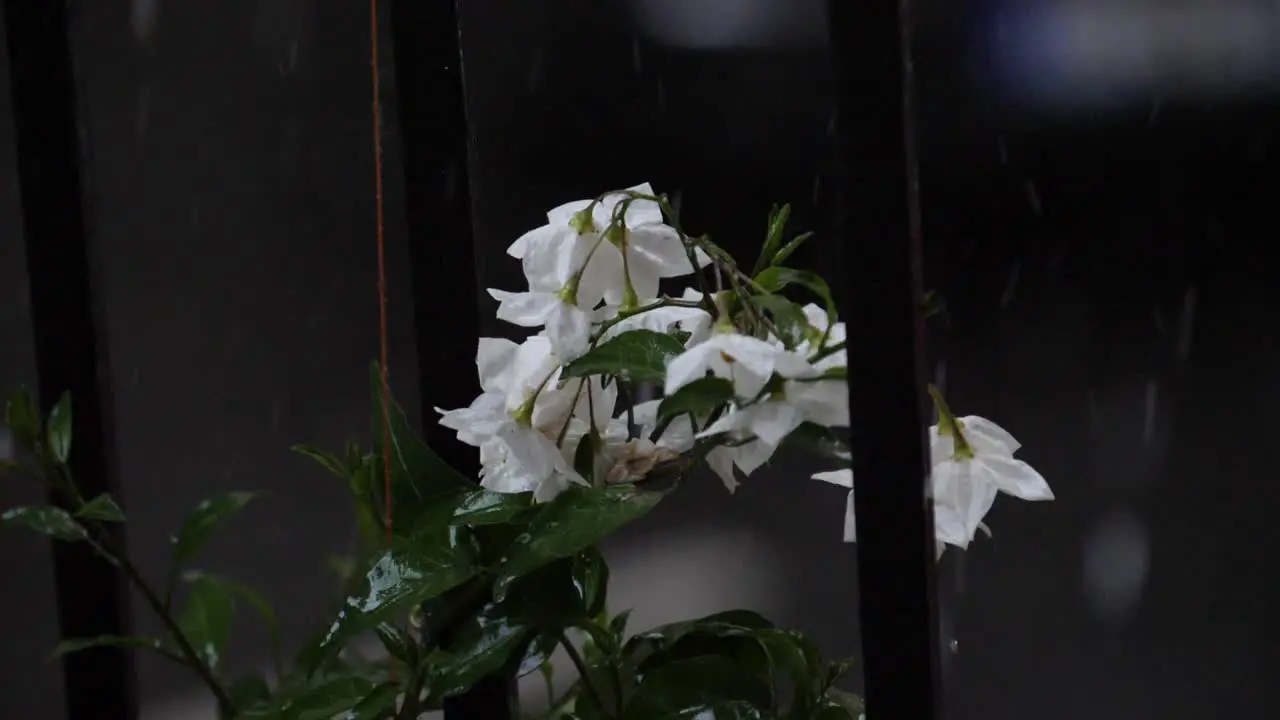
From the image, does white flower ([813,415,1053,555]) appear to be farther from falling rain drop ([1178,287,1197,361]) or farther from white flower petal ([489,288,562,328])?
falling rain drop ([1178,287,1197,361])

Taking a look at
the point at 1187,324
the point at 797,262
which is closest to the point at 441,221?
the point at 797,262

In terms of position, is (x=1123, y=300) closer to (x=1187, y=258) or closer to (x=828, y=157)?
(x=1187, y=258)

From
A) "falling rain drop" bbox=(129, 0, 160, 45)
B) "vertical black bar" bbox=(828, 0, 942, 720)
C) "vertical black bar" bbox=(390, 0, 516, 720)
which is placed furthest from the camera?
"falling rain drop" bbox=(129, 0, 160, 45)

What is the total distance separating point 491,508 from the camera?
0.46m

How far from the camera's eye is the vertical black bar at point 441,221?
0.51 meters

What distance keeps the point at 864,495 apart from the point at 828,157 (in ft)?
3.04

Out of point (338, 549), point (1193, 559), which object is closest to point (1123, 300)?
point (1193, 559)

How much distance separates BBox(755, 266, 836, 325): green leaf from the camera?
0.43m

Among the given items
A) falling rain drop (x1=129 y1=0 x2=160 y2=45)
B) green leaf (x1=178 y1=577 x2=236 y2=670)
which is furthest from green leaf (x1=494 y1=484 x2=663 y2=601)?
falling rain drop (x1=129 y1=0 x2=160 y2=45)

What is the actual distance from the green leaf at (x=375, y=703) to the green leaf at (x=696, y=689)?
94 mm

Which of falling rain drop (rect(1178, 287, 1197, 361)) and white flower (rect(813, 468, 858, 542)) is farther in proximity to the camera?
falling rain drop (rect(1178, 287, 1197, 361))

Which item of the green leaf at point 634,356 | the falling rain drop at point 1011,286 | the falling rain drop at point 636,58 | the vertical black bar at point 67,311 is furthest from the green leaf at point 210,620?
the falling rain drop at point 1011,286

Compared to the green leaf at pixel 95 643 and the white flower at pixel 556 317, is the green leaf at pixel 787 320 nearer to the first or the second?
the white flower at pixel 556 317

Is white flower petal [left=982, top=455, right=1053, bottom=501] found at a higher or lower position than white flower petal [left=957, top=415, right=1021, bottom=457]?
lower
